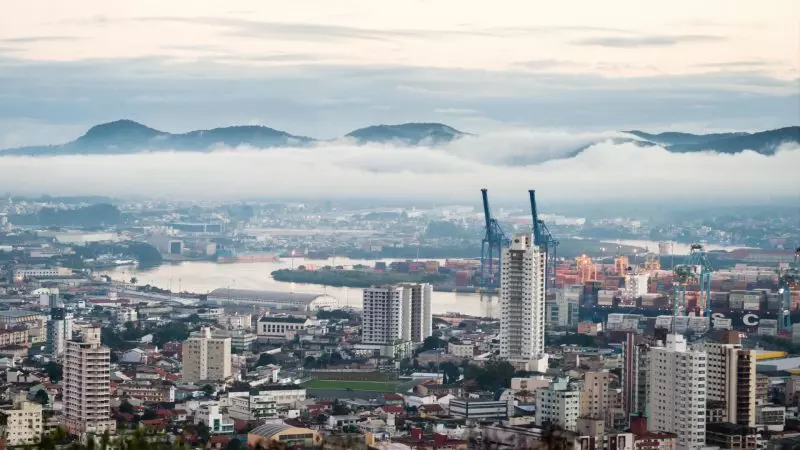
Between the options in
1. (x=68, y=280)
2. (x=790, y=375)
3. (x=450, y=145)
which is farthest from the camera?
(x=450, y=145)

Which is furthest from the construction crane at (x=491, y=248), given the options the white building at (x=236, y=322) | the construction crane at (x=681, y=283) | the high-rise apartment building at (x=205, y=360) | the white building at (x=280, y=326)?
the high-rise apartment building at (x=205, y=360)

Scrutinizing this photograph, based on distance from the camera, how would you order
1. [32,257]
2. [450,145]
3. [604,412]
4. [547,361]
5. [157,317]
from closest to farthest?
[604,412] → [547,361] → [157,317] → [32,257] → [450,145]

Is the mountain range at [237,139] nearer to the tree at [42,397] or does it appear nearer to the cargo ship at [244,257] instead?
the cargo ship at [244,257]

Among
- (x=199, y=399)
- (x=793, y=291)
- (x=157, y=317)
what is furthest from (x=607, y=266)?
(x=199, y=399)

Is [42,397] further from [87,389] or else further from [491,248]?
[491,248]

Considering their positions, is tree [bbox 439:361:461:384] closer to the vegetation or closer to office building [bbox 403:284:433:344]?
office building [bbox 403:284:433:344]

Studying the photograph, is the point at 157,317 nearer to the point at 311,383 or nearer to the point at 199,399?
the point at 311,383

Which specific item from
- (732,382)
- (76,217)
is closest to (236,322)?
(732,382)

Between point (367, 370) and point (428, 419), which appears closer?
point (428, 419)
